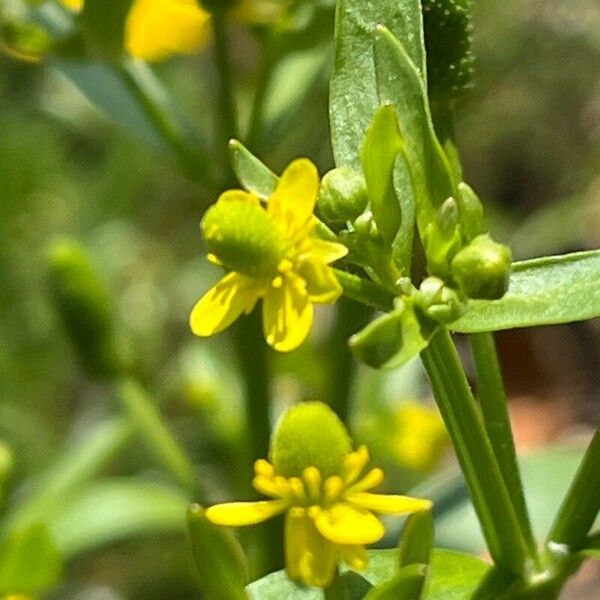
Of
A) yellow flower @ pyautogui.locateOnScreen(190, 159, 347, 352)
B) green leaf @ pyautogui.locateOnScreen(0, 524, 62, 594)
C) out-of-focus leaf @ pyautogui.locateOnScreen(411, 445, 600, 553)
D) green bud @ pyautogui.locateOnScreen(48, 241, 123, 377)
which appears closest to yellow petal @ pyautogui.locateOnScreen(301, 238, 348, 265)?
yellow flower @ pyautogui.locateOnScreen(190, 159, 347, 352)

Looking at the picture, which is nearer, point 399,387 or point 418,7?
point 418,7

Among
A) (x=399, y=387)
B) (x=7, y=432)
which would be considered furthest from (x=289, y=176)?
(x=7, y=432)

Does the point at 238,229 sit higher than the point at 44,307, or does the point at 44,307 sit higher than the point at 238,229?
the point at 238,229

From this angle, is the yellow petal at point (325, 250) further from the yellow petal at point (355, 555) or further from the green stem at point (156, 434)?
the green stem at point (156, 434)

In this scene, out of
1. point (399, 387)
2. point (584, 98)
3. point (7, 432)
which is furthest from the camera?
point (584, 98)

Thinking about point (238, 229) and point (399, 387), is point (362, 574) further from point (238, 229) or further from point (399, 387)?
point (399, 387)

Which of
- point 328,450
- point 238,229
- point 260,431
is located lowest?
point 260,431

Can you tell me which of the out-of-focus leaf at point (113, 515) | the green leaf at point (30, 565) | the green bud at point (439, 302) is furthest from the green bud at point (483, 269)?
the out-of-focus leaf at point (113, 515)
